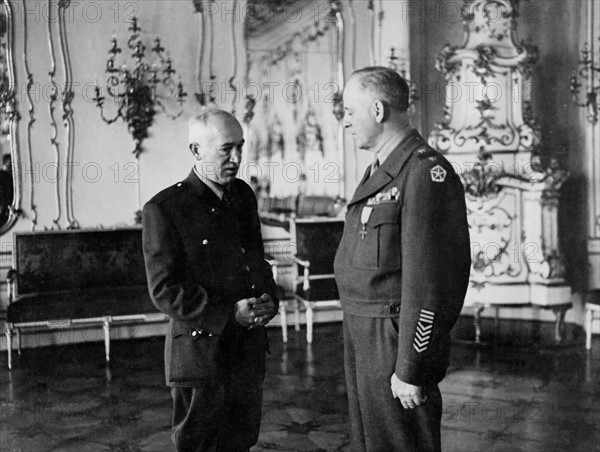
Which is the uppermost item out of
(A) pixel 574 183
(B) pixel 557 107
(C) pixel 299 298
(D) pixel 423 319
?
(B) pixel 557 107

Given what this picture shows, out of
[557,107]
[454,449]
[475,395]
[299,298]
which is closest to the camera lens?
[454,449]

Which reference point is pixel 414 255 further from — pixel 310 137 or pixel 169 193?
pixel 310 137

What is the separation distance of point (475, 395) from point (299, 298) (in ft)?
6.87

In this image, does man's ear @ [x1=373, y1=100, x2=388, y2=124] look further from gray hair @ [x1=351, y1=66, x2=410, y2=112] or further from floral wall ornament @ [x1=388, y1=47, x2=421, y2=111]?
floral wall ornament @ [x1=388, y1=47, x2=421, y2=111]

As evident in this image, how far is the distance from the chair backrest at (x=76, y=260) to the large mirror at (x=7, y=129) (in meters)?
0.37

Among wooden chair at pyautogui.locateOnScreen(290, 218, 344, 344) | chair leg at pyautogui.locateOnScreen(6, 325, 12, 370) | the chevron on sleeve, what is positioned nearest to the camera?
the chevron on sleeve

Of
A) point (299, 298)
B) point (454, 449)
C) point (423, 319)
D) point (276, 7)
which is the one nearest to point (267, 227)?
point (299, 298)

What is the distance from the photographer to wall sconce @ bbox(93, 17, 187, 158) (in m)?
6.42

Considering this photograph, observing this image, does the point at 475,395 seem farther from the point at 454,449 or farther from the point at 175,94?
the point at 175,94

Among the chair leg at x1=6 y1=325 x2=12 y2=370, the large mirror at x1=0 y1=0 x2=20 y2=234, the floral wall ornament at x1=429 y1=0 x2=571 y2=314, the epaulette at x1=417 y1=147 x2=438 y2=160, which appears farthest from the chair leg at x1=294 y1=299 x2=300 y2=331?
the epaulette at x1=417 y1=147 x2=438 y2=160

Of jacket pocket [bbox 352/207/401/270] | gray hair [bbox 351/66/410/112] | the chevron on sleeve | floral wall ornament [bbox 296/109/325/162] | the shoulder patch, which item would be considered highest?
floral wall ornament [bbox 296/109/325/162]

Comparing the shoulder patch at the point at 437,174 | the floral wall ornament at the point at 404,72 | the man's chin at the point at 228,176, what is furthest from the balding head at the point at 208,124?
the floral wall ornament at the point at 404,72

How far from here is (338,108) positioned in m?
6.95

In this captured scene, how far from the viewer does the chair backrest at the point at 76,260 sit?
19.6 feet
